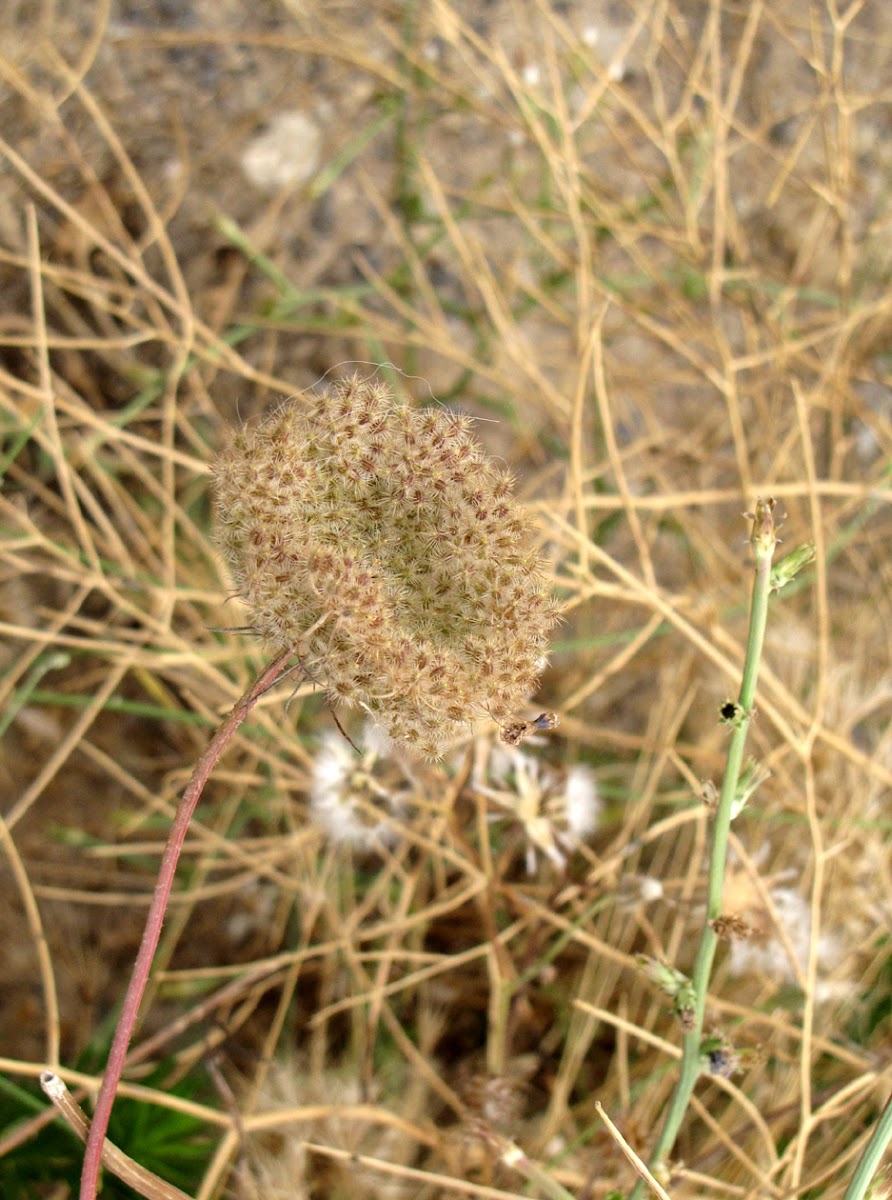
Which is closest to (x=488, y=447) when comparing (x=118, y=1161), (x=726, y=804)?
(x=726, y=804)

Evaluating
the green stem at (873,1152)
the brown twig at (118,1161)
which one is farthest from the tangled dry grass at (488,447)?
the green stem at (873,1152)

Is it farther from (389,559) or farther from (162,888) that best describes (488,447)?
(162,888)

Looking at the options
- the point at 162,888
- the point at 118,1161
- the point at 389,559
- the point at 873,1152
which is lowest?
the point at 118,1161

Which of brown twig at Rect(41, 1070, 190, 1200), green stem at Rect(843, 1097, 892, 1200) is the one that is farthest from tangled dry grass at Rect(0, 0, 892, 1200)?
green stem at Rect(843, 1097, 892, 1200)

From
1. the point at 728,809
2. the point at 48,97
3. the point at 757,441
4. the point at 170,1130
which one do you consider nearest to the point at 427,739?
the point at 728,809

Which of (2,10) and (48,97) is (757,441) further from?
(2,10)

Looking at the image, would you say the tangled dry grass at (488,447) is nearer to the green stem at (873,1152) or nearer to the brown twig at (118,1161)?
A: the brown twig at (118,1161)
